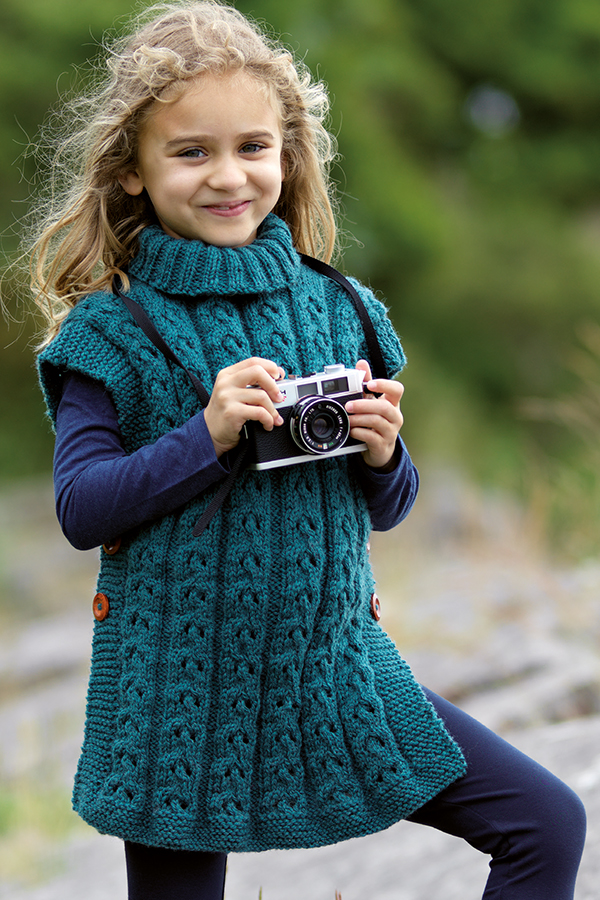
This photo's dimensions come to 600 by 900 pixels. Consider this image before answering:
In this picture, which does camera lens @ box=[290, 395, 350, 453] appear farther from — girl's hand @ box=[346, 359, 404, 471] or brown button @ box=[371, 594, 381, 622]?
brown button @ box=[371, 594, 381, 622]

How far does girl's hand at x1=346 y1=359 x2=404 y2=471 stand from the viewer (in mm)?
1432

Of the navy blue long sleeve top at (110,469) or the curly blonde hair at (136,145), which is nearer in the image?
the navy blue long sleeve top at (110,469)

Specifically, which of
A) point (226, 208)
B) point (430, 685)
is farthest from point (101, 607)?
point (430, 685)

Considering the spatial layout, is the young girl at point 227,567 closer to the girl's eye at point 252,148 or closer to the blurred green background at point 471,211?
the girl's eye at point 252,148

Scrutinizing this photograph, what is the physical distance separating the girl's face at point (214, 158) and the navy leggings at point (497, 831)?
83 centimetres

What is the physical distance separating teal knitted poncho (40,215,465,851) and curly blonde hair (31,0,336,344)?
19cm

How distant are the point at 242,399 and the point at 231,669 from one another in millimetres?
394

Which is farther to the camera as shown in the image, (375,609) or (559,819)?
(375,609)

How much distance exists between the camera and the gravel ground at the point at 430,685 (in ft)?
8.05

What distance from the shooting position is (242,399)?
4.46ft

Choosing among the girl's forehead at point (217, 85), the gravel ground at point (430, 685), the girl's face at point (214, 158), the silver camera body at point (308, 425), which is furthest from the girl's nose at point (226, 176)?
the gravel ground at point (430, 685)

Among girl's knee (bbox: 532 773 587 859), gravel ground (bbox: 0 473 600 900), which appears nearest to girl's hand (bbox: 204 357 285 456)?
girl's knee (bbox: 532 773 587 859)

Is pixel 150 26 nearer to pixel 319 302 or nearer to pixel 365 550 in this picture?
pixel 319 302

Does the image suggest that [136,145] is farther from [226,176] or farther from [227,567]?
[227,567]
